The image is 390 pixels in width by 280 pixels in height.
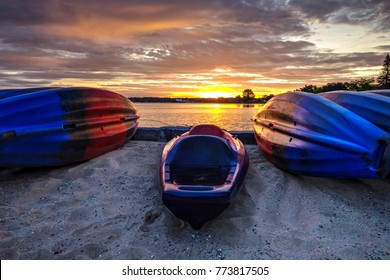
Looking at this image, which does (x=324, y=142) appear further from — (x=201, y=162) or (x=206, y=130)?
(x=206, y=130)

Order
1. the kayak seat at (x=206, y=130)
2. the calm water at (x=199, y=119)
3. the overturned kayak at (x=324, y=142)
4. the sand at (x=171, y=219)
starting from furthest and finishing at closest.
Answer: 1. the calm water at (x=199, y=119)
2. the kayak seat at (x=206, y=130)
3. the overturned kayak at (x=324, y=142)
4. the sand at (x=171, y=219)

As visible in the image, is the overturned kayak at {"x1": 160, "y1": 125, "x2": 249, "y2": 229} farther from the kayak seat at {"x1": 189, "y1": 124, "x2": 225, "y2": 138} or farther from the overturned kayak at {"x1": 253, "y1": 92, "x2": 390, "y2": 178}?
the overturned kayak at {"x1": 253, "y1": 92, "x2": 390, "y2": 178}

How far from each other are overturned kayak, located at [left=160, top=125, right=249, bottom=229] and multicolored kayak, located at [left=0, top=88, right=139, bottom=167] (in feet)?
5.58

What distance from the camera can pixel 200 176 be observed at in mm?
3758

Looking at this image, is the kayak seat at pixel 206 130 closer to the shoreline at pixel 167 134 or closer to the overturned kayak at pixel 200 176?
the overturned kayak at pixel 200 176

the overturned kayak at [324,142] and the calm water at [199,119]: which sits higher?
the overturned kayak at [324,142]

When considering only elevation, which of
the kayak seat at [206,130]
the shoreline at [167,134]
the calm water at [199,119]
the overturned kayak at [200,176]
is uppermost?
the kayak seat at [206,130]

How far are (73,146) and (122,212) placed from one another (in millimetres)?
1812

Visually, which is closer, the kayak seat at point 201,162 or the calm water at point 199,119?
the kayak seat at point 201,162

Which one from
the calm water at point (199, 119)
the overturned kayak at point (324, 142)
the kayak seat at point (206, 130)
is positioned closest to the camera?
the overturned kayak at point (324, 142)

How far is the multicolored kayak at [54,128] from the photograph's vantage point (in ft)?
14.3

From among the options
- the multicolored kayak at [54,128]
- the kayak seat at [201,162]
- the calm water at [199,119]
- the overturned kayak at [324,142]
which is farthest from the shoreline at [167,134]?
the calm water at [199,119]

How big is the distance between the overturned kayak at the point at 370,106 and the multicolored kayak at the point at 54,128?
4.35m

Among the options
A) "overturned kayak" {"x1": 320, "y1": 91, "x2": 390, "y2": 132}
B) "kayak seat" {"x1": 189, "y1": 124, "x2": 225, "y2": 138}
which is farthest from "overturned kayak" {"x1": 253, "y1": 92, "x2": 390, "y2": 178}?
"kayak seat" {"x1": 189, "y1": 124, "x2": 225, "y2": 138}
